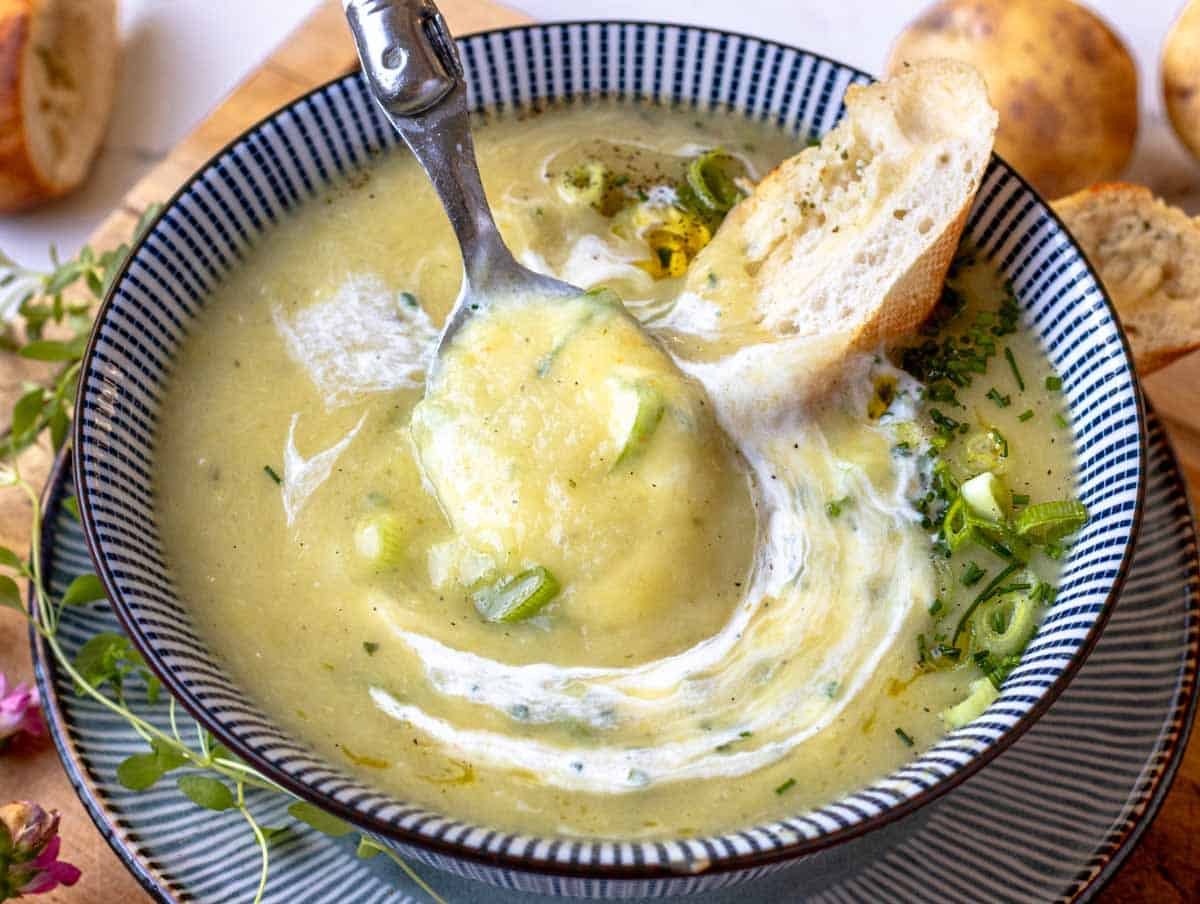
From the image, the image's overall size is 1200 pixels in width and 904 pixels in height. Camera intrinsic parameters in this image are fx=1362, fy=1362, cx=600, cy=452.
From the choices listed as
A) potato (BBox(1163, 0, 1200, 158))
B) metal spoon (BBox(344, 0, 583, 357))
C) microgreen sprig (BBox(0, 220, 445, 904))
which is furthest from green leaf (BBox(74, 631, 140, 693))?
potato (BBox(1163, 0, 1200, 158))

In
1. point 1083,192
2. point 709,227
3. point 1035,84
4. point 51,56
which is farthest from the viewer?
point 51,56

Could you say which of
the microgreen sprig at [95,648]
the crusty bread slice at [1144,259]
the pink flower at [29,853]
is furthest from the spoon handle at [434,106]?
the crusty bread slice at [1144,259]

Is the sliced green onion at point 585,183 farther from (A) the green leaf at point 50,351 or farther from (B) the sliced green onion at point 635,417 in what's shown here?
(A) the green leaf at point 50,351

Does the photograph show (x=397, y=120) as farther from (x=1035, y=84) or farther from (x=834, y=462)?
(x=1035, y=84)

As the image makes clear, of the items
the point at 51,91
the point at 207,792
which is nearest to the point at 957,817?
the point at 207,792

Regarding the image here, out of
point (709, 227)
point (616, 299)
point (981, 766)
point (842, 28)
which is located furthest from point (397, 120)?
point (842, 28)

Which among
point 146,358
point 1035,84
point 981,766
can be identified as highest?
point 146,358
